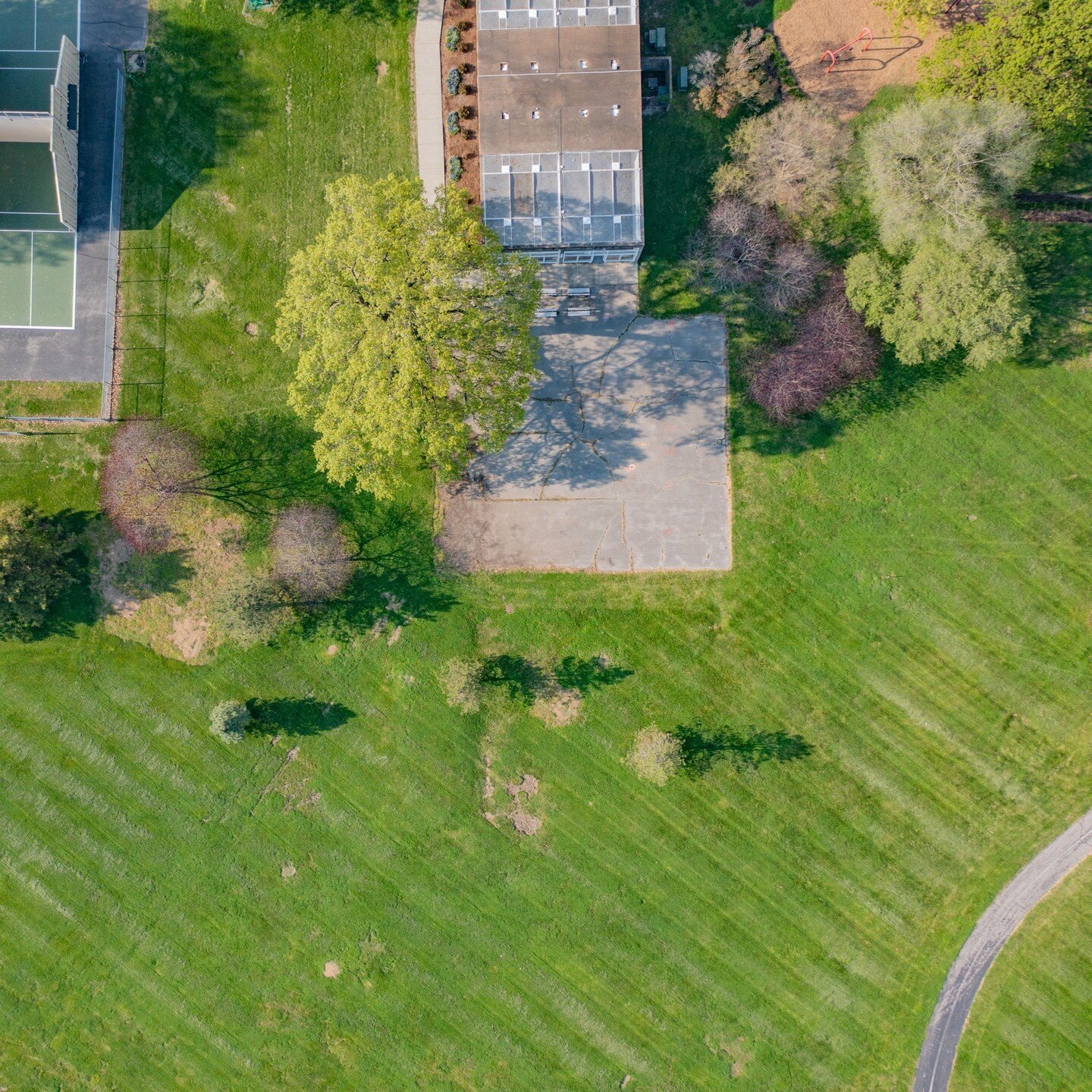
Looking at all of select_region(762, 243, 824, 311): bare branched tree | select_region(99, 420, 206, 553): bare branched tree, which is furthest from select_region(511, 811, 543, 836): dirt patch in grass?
select_region(762, 243, 824, 311): bare branched tree

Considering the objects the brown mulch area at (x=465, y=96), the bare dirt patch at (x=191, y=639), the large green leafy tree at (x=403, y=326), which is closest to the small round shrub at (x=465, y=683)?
the large green leafy tree at (x=403, y=326)

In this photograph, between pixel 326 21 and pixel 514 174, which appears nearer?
pixel 514 174

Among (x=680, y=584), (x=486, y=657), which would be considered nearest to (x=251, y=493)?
(x=486, y=657)

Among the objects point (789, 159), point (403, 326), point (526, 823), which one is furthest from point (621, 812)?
point (789, 159)

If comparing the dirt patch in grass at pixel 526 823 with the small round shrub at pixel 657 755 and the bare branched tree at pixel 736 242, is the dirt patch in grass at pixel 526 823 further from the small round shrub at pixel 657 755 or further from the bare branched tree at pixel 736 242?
the bare branched tree at pixel 736 242

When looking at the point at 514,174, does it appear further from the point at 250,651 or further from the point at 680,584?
the point at 250,651
